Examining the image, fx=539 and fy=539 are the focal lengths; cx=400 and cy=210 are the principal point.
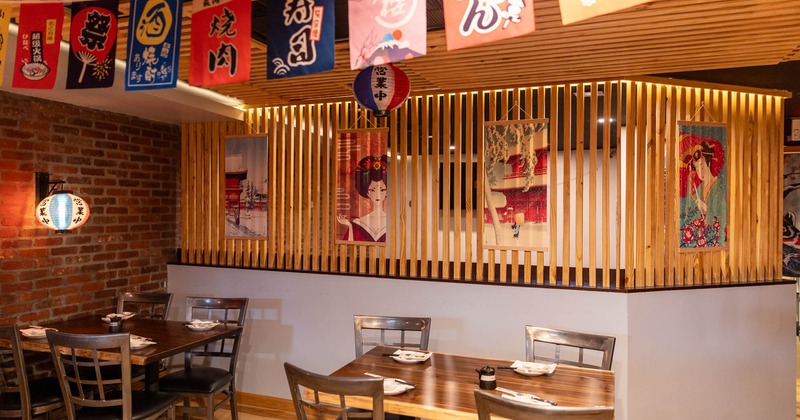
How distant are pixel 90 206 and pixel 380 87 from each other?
2.78 m

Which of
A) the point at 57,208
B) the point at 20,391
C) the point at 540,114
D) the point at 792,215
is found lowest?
the point at 20,391

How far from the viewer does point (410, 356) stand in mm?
3078

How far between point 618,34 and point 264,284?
11.2 feet

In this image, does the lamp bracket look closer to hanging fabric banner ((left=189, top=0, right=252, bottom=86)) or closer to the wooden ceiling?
the wooden ceiling

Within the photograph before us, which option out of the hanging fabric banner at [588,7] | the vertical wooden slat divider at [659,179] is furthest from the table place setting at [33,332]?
the vertical wooden slat divider at [659,179]

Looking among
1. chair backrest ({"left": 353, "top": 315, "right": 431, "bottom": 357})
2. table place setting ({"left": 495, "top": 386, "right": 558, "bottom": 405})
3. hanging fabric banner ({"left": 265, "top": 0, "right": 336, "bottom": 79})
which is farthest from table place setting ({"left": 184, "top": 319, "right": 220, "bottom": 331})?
table place setting ({"left": 495, "top": 386, "right": 558, "bottom": 405})

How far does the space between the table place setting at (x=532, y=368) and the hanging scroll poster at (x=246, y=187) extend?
270 cm

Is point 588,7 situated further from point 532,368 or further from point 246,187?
point 246,187

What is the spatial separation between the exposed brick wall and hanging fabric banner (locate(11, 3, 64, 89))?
1.15m

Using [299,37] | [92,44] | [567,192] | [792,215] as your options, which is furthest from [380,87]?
[792,215]

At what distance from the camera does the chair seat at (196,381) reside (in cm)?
364

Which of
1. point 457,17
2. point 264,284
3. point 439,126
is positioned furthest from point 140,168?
point 457,17

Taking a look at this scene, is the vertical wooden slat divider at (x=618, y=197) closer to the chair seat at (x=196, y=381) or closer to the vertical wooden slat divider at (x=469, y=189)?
the vertical wooden slat divider at (x=469, y=189)

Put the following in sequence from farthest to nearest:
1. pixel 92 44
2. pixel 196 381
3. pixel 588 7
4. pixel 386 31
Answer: pixel 196 381, pixel 92 44, pixel 386 31, pixel 588 7
